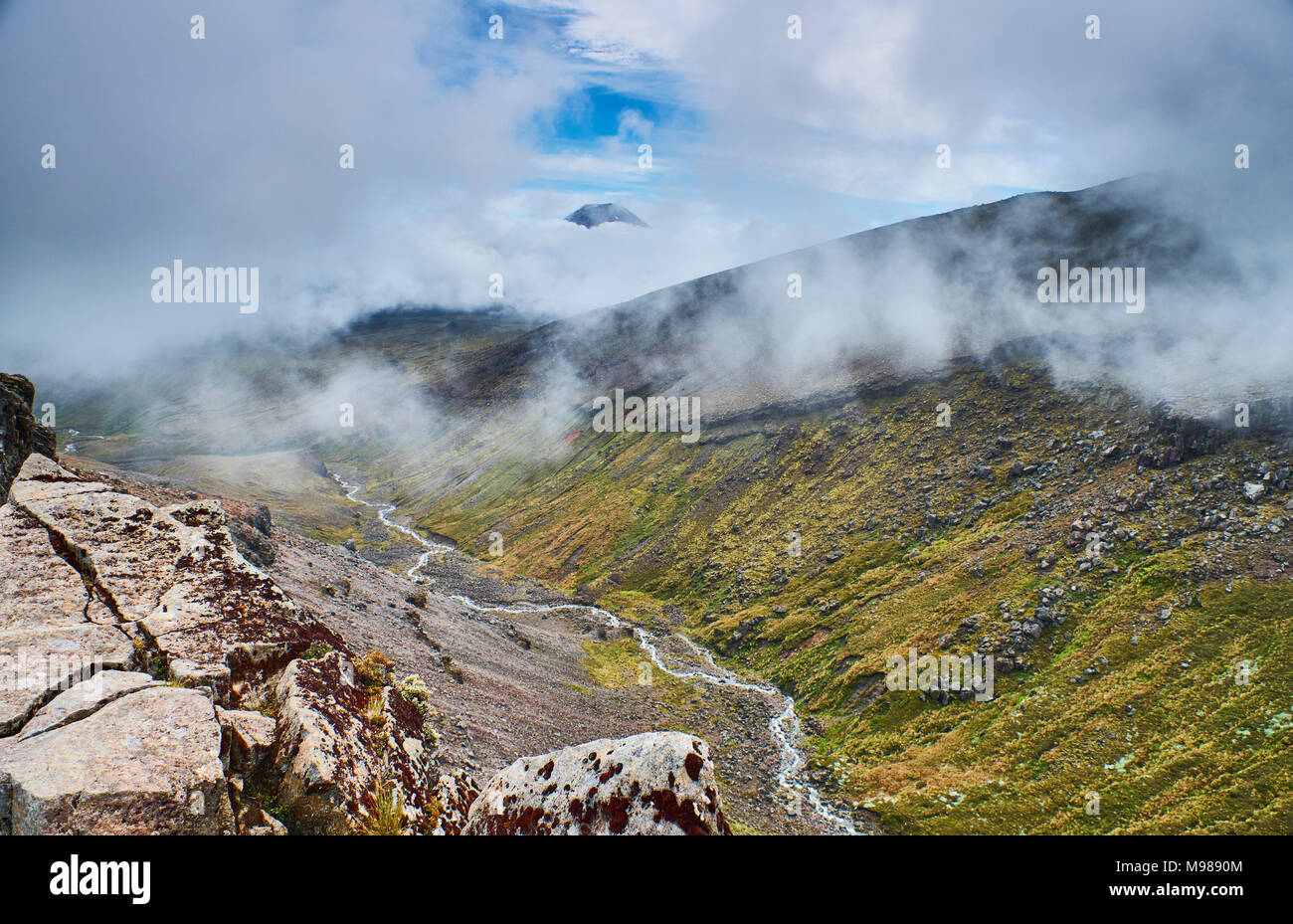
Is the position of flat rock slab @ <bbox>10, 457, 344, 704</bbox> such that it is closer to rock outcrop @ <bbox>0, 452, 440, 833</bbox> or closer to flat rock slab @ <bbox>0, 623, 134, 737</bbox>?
rock outcrop @ <bbox>0, 452, 440, 833</bbox>

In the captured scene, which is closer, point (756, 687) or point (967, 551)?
point (756, 687)

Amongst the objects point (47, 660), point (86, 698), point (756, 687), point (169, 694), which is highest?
point (47, 660)

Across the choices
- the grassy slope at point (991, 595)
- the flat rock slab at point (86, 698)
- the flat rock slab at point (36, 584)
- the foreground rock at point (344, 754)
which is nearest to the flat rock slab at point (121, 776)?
the flat rock slab at point (86, 698)

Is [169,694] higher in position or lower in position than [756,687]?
higher

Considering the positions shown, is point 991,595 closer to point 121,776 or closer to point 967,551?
point 967,551

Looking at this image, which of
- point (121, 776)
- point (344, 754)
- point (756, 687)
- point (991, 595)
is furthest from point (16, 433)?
point (991, 595)

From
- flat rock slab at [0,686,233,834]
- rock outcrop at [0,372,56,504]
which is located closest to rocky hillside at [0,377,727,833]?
flat rock slab at [0,686,233,834]
